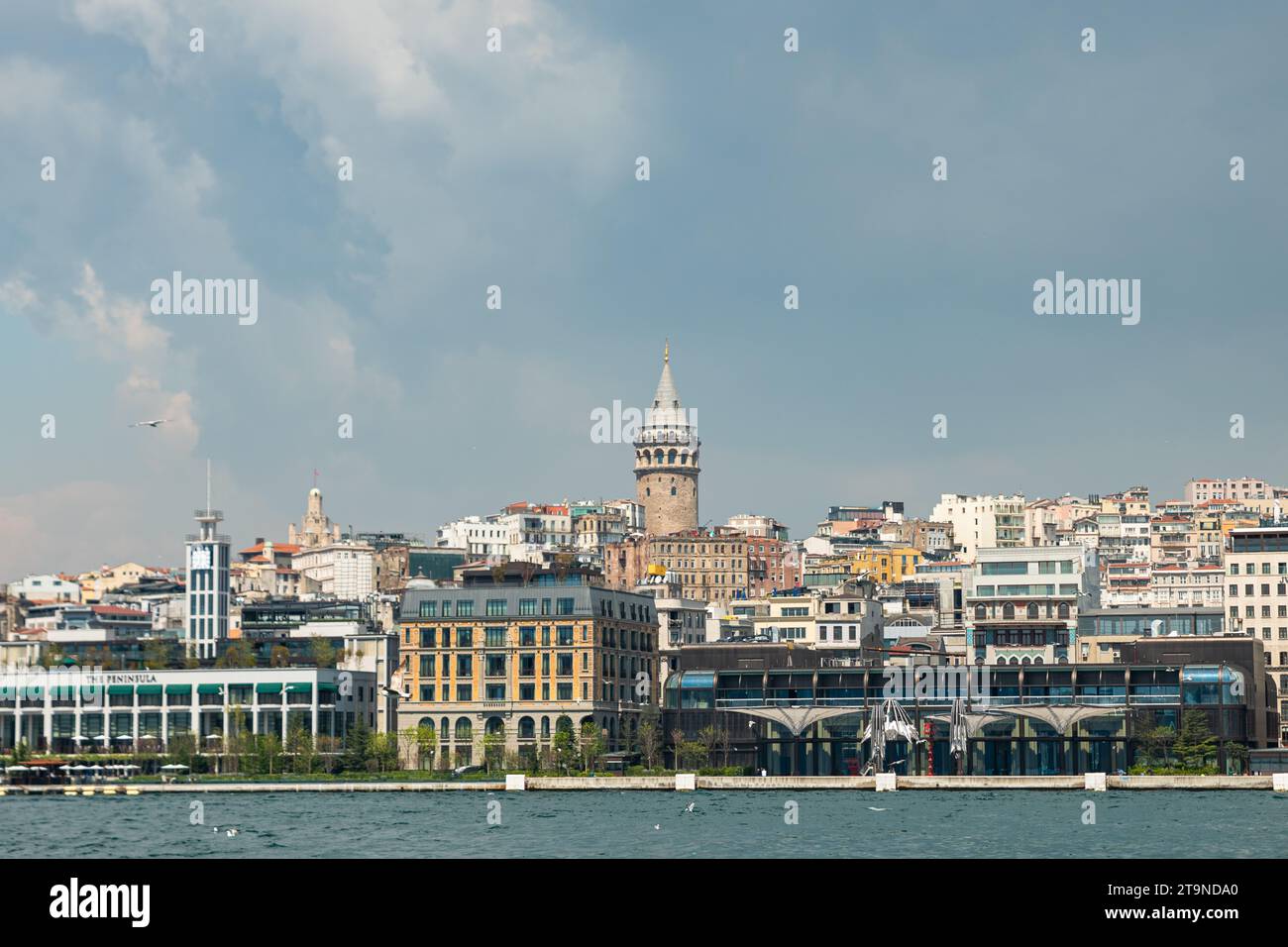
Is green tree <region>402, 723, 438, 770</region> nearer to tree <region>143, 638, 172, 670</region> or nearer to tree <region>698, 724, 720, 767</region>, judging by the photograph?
tree <region>698, 724, 720, 767</region>

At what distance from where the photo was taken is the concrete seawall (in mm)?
122250

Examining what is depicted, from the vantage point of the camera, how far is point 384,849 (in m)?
70.5

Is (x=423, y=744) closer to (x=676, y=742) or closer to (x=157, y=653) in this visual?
(x=676, y=742)

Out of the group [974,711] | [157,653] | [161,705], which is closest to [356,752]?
[161,705]

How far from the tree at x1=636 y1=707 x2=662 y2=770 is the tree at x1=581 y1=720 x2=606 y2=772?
2886 millimetres

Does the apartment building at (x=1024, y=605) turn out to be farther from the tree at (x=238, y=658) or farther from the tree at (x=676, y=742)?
the tree at (x=238, y=658)

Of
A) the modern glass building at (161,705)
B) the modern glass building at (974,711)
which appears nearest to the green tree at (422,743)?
the modern glass building at (161,705)

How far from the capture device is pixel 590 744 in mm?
143250

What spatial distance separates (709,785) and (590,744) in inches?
679

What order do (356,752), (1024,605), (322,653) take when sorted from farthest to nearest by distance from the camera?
(322,653) < (1024,605) < (356,752)
